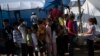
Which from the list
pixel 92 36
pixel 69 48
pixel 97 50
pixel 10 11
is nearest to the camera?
pixel 92 36

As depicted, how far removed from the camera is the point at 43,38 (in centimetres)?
1520

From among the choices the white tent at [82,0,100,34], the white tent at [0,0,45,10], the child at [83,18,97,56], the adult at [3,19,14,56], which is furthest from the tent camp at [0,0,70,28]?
the child at [83,18,97,56]

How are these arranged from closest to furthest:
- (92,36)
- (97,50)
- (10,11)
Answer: (92,36) → (97,50) → (10,11)

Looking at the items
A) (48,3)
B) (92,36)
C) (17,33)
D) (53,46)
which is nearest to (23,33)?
(17,33)

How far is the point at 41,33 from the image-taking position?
15.2 m

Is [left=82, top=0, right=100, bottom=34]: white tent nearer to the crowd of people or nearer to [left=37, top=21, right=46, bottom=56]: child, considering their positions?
the crowd of people

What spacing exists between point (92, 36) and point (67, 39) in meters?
1.28

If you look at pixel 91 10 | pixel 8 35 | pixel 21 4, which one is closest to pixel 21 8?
pixel 21 4

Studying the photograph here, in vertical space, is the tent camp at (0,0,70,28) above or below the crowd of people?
above

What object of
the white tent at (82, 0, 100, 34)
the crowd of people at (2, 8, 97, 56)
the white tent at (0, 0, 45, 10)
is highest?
the white tent at (0, 0, 45, 10)

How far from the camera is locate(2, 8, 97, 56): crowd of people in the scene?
1498cm

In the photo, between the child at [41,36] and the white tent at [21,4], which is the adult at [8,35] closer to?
the child at [41,36]

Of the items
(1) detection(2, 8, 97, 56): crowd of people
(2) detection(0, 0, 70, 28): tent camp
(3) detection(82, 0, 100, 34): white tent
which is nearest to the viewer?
(1) detection(2, 8, 97, 56): crowd of people

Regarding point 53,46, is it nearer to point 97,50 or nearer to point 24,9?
point 97,50
